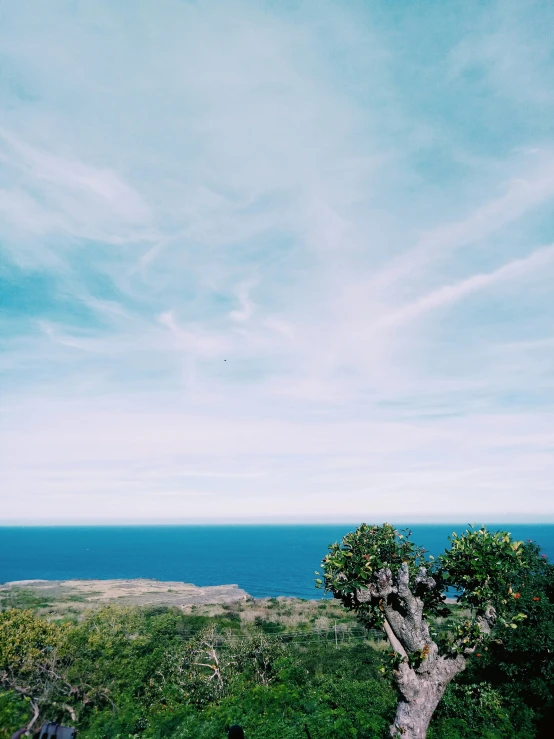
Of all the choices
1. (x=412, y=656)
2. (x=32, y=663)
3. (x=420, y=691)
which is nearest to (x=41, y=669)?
(x=32, y=663)

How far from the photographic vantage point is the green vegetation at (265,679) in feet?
53.3

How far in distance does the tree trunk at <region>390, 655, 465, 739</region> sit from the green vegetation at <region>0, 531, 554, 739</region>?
1.49 ft

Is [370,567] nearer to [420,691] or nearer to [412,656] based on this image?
[412,656]

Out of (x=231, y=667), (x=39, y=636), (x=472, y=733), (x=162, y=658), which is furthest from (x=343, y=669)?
(x=39, y=636)

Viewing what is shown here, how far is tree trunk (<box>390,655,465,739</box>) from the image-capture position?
45.1 ft

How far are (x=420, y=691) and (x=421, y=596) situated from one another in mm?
3047

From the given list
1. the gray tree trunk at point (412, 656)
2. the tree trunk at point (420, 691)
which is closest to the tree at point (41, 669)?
the tree trunk at point (420, 691)

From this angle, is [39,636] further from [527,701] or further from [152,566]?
[152,566]

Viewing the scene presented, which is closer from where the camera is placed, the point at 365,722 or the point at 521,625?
the point at 365,722

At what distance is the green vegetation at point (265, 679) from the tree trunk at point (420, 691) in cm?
46

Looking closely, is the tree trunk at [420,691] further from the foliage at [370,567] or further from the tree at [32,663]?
the tree at [32,663]

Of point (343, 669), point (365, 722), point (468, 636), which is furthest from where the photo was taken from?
point (343, 669)

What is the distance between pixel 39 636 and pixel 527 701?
30843 millimetres

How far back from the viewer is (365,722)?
16406 mm
